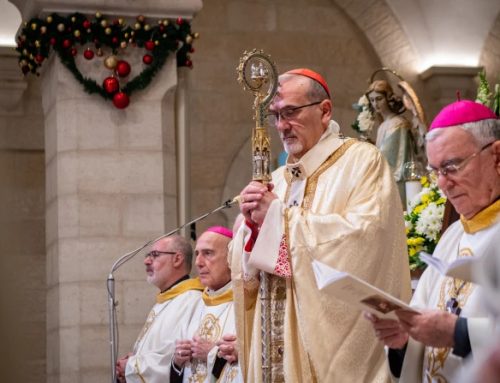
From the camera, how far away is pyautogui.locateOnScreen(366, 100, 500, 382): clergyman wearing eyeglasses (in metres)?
3.57

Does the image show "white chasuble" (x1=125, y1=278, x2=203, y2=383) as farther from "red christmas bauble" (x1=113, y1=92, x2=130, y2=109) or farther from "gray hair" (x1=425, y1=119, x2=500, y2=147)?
"gray hair" (x1=425, y1=119, x2=500, y2=147)

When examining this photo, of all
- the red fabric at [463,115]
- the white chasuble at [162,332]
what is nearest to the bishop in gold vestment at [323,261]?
the red fabric at [463,115]

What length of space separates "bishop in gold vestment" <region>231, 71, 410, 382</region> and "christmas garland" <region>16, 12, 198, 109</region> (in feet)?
12.0

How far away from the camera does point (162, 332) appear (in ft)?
23.9

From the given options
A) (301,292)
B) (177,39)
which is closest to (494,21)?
(177,39)

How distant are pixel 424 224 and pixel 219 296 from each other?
161 centimetres

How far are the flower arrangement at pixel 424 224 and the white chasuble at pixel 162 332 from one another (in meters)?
2.07

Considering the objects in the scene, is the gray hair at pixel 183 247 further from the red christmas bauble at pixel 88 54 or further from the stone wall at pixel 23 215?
the stone wall at pixel 23 215

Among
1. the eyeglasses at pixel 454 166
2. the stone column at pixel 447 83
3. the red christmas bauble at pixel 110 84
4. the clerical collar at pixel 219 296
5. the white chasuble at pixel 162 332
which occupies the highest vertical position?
the stone column at pixel 447 83

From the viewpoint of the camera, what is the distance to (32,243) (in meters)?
10.8

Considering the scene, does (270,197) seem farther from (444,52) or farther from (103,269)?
(444,52)

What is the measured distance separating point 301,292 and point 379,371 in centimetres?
45

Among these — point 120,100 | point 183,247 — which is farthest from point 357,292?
point 120,100

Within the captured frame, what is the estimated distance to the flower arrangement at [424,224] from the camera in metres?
5.57
